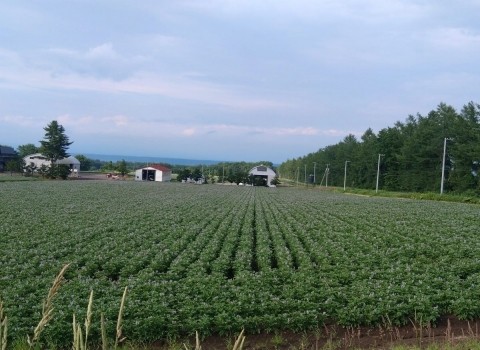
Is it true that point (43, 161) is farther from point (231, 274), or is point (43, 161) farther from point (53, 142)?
point (231, 274)

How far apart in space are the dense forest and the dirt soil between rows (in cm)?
4369

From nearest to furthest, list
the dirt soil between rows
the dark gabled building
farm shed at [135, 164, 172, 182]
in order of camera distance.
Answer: the dirt soil between rows → the dark gabled building → farm shed at [135, 164, 172, 182]

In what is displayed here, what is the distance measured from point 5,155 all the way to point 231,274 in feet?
329

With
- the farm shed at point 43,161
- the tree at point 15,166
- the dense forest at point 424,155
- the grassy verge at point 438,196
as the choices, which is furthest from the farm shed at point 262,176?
the tree at point 15,166

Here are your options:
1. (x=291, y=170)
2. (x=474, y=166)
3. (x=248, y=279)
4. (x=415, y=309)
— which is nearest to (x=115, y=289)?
(x=248, y=279)

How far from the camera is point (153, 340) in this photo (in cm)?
733

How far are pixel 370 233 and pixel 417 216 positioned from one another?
892 cm

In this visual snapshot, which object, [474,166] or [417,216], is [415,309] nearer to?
[417,216]

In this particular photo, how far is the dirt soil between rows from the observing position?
7.28 m

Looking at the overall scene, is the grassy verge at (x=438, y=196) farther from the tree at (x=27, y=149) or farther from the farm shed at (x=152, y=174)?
the tree at (x=27, y=149)

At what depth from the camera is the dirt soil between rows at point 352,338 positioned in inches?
287

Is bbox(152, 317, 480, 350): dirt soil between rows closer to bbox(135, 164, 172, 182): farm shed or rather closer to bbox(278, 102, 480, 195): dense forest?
bbox(278, 102, 480, 195): dense forest

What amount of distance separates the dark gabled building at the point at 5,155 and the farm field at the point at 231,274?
3236 inches

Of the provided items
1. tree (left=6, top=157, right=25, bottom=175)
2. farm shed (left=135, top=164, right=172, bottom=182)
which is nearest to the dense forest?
farm shed (left=135, top=164, right=172, bottom=182)
